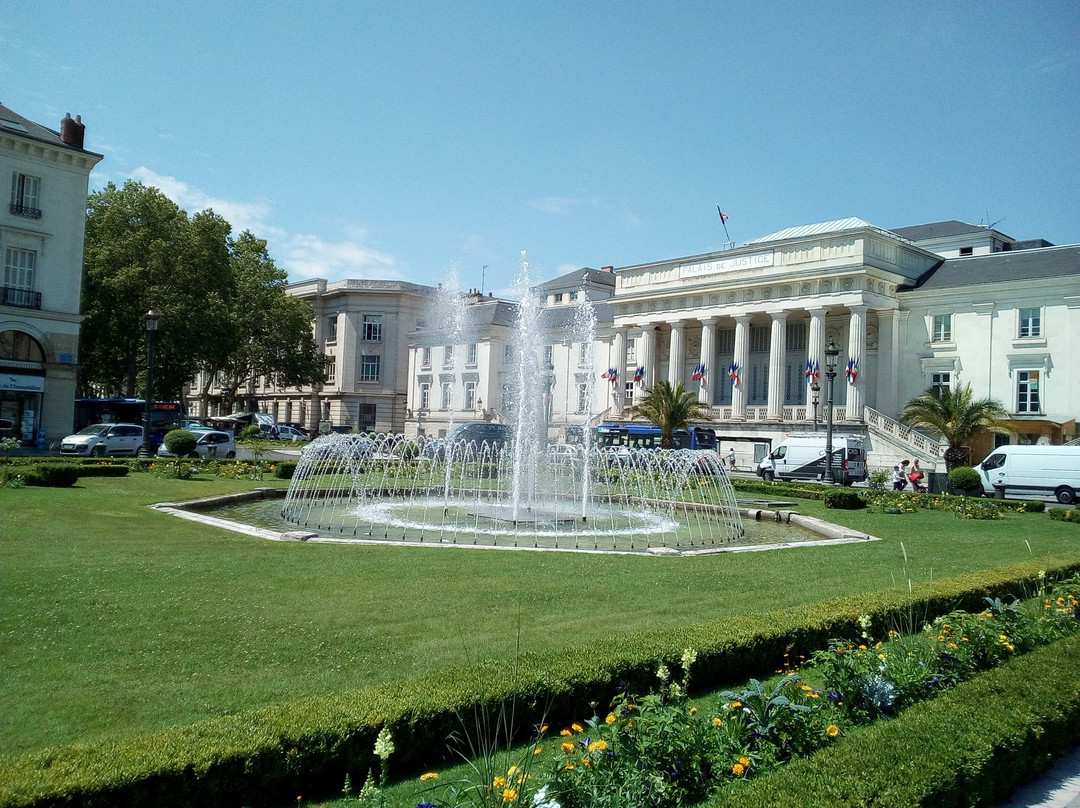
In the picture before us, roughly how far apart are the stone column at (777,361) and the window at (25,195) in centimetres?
3758

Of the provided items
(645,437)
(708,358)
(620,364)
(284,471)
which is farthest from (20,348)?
(708,358)

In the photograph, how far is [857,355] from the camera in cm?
4147

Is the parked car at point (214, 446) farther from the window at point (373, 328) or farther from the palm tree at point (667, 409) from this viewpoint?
the window at point (373, 328)

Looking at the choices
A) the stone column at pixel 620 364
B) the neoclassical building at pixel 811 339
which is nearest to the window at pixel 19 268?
the neoclassical building at pixel 811 339

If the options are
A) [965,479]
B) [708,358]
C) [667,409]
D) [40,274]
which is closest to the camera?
[965,479]

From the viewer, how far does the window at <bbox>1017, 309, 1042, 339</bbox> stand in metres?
39.3

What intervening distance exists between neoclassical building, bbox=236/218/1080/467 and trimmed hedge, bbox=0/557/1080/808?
22786 millimetres

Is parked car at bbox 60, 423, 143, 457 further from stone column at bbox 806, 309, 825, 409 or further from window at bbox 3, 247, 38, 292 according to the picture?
stone column at bbox 806, 309, 825, 409

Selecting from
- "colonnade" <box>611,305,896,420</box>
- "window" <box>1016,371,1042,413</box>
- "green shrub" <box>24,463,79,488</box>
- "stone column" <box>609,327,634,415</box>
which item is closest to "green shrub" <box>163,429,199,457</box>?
"green shrub" <box>24,463,79,488</box>

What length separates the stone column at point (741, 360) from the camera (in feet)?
151

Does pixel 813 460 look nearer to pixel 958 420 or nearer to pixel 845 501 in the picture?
pixel 958 420

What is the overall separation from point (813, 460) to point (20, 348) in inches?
1415

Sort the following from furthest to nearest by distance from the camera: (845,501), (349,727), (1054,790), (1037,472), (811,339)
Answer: (811,339) < (1037,472) < (845,501) < (1054,790) < (349,727)

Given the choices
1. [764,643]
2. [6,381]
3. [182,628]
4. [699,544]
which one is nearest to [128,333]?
[6,381]
